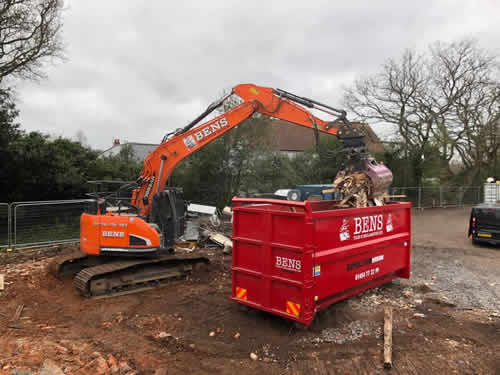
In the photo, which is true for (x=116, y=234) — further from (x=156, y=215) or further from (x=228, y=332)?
(x=228, y=332)

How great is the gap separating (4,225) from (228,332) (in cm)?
820

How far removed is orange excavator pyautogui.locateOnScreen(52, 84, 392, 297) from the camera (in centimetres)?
675

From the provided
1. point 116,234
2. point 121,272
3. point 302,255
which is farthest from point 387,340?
point 116,234

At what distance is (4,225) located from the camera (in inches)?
399

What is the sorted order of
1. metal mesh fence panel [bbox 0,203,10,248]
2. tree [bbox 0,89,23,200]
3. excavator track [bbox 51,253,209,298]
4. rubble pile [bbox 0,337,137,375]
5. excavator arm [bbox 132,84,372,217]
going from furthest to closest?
tree [bbox 0,89,23,200], metal mesh fence panel [bbox 0,203,10,248], excavator arm [bbox 132,84,372,217], excavator track [bbox 51,253,209,298], rubble pile [bbox 0,337,137,375]

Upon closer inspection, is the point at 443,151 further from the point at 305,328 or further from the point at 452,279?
the point at 305,328

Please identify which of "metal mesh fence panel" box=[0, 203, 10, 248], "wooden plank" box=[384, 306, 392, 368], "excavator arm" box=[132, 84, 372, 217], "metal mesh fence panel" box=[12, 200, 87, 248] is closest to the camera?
"wooden plank" box=[384, 306, 392, 368]

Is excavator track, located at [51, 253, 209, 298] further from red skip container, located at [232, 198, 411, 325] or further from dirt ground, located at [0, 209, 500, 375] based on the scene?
red skip container, located at [232, 198, 411, 325]

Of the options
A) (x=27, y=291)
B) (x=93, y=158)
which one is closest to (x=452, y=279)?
(x=27, y=291)

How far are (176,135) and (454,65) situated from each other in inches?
919

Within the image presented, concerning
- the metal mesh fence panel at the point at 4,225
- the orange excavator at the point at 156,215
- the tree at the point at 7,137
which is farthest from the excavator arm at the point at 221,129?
the tree at the point at 7,137

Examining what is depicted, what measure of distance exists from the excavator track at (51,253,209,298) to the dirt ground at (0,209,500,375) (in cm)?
22

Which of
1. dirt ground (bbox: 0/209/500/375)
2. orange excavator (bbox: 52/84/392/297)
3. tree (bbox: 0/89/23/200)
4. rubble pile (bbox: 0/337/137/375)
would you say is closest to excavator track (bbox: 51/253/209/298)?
orange excavator (bbox: 52/84/392/297)

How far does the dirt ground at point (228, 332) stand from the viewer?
169 inches
